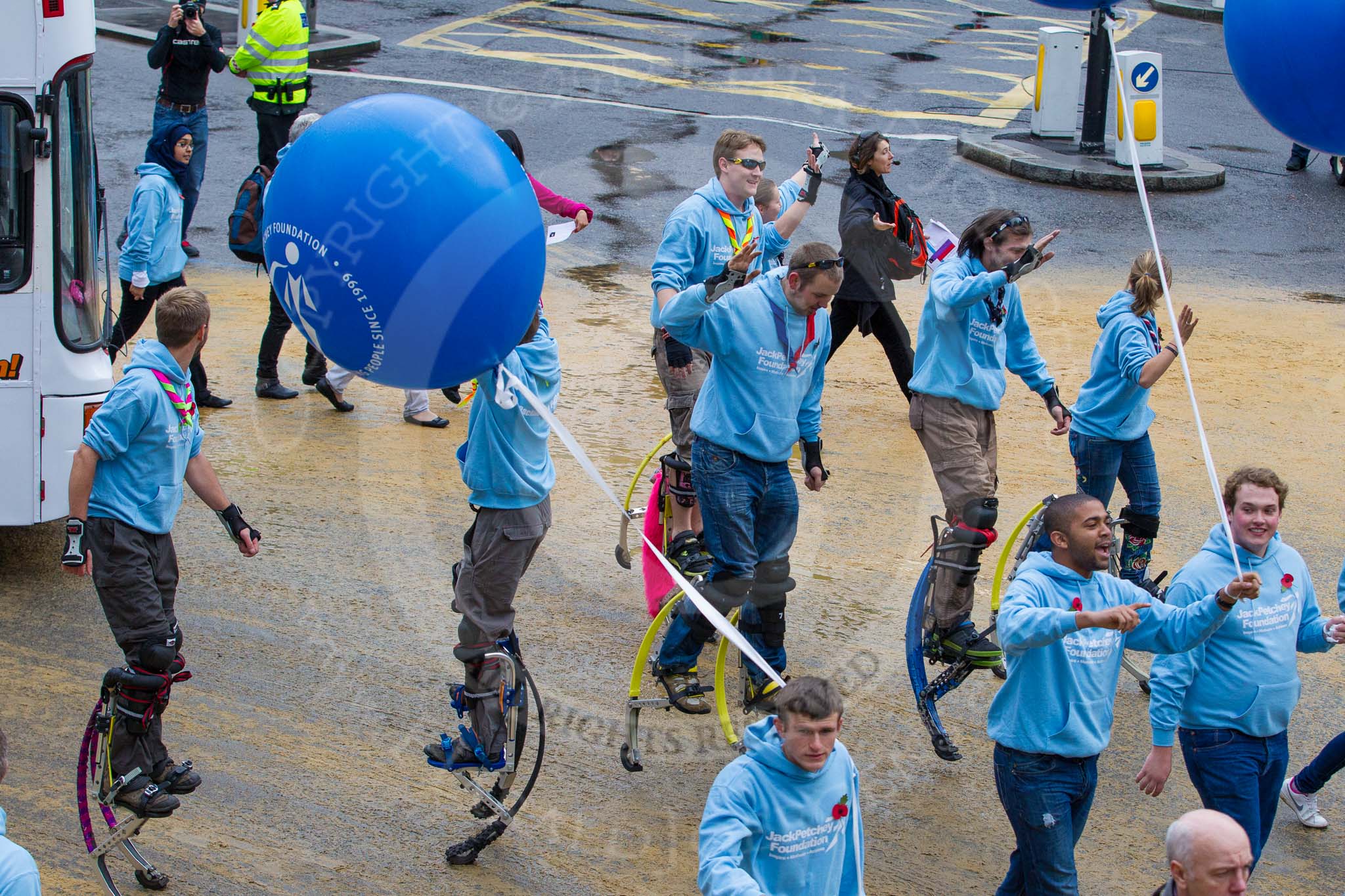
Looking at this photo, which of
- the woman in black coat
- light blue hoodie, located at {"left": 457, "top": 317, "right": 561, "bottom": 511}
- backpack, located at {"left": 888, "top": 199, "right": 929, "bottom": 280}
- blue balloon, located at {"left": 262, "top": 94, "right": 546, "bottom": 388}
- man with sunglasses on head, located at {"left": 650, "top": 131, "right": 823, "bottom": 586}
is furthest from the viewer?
backpack, located at {"left": 888, "top": 199, "right": 929, "bottom": 280}

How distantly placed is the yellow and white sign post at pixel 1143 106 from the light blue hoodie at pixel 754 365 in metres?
10.4

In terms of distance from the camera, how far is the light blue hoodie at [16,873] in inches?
132

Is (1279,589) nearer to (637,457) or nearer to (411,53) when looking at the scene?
(637,457)

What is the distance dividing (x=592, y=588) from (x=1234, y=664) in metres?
3.56

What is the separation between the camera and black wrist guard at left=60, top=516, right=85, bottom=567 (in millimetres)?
5250

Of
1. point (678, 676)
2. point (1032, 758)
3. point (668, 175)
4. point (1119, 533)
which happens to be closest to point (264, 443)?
point (678, 676)

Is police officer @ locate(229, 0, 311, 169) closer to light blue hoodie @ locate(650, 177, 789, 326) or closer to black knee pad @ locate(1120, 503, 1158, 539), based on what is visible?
light blue hoodie @ locate(650, 177, 789, 326)

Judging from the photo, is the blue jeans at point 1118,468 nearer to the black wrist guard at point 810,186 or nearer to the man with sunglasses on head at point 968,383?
the man with sunglasses on head at point 968,383

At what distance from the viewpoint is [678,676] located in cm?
630

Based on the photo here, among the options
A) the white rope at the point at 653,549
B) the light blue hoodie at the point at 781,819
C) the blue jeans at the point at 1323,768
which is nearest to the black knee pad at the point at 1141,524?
the blue jeans at the point at 1323,768

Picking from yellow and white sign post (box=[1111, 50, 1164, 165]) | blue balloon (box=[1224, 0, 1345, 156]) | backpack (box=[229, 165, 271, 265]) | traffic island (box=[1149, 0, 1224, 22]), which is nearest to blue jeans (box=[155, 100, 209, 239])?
backpack (box=[229, 165, 271, 265])

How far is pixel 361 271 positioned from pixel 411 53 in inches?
669

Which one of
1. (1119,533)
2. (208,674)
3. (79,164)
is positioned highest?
(79,164)

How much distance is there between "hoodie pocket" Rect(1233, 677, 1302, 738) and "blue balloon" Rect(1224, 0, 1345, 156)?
191 cm
